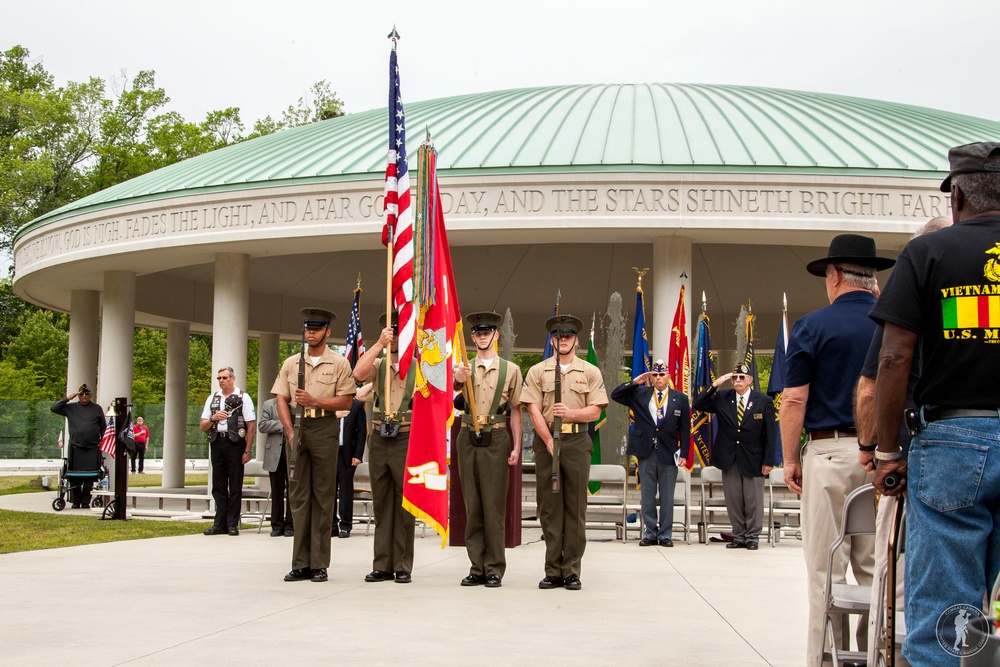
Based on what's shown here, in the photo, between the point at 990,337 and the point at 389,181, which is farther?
the point at 389,181

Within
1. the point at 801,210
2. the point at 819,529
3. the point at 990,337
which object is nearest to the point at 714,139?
the point at 801,210

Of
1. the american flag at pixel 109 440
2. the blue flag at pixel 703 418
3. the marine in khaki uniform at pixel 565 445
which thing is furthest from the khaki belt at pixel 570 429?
the american flag at pixel 109 440

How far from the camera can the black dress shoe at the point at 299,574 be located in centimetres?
891

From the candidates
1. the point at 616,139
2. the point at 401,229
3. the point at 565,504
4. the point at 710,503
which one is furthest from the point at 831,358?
the point at 616,139

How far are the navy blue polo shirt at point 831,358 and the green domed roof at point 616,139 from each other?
10810mm

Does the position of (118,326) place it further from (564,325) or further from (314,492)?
(564,325)

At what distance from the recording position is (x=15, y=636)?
6.29m

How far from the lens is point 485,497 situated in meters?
9.09

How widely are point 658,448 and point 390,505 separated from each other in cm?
528

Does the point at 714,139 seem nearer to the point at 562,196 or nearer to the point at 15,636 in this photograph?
the point at 562,196

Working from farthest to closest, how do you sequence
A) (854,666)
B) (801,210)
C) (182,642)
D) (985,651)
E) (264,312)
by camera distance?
(264,312) < (801,210) < (182,642) < (854,666) < (985,651)

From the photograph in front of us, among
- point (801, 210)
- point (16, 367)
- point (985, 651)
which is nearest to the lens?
point (985, 651)

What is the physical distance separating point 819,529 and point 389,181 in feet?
16.9

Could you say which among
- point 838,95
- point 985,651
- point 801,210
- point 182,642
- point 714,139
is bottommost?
point 182,642
